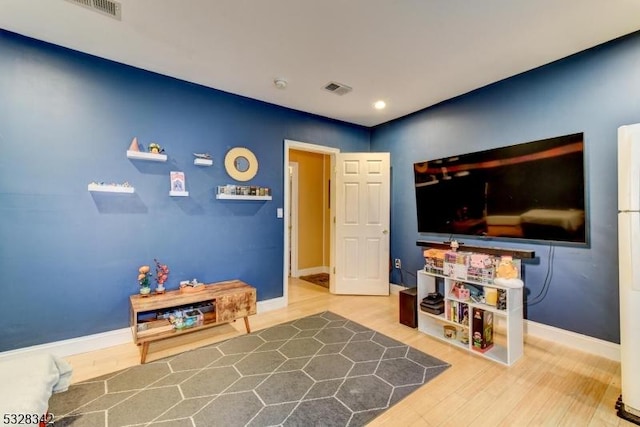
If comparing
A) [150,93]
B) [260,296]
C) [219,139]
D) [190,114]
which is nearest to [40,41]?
[150,93]

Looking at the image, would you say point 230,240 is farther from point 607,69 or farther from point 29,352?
point 607,69

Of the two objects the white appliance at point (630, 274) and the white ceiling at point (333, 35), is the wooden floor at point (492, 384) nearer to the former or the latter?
the white appliance at point (630, 274)

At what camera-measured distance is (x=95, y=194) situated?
2518 millimetres

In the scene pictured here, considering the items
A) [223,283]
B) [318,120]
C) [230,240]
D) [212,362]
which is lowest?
[212,362]

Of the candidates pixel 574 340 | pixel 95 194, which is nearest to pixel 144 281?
pixel 95 194

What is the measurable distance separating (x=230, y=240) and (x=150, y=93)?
1.70 m

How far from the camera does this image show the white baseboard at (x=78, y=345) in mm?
2265

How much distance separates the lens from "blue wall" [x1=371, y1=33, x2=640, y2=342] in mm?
2277

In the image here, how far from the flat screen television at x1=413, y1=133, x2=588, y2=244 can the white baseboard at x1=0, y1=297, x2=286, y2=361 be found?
355 centimetres

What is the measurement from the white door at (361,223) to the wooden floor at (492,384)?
1113 mm

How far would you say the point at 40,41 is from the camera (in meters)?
2.30

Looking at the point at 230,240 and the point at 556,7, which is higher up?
the point at 556,7

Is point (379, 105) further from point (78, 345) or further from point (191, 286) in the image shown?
point (78, 345)

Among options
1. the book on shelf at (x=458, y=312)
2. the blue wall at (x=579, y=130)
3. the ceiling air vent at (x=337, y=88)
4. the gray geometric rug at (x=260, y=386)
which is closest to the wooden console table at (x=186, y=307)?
the gray geometric rug at (x=260, y=386)
